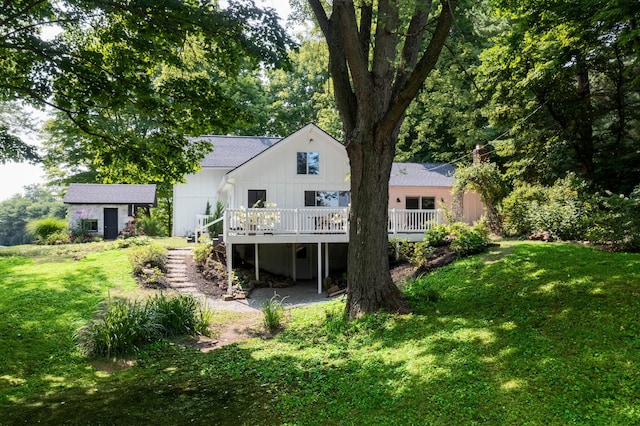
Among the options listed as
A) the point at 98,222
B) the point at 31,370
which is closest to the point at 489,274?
the point at 31,370

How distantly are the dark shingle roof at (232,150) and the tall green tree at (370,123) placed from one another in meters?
15.6

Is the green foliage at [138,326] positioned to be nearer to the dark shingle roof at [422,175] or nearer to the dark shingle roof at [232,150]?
the dark shingle roof at [232,150]

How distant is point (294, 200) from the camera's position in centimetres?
1922

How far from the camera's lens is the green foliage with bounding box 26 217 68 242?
2352cm

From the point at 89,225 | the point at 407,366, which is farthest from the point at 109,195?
the point at 407,366

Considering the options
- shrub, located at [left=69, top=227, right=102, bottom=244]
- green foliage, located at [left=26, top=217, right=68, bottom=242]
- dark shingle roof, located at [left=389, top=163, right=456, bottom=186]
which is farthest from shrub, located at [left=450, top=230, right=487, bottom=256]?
green foliage, located at [left=26, top=217, right=68, bottom=242]

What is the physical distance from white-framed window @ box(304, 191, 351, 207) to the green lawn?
32.3ft

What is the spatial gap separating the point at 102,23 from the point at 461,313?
9686 millimetres

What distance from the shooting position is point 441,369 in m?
5.36

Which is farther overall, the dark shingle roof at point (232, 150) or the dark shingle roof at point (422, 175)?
the dark shingle roof at point (232, 150)

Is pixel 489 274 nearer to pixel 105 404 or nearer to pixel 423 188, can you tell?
pixel 105 404

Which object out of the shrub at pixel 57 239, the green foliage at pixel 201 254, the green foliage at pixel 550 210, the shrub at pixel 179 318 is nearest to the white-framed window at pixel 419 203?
the green foliage at pixel 550 210

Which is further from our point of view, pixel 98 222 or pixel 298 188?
pixel 98 222

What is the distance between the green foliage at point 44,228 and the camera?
23.5 metres
